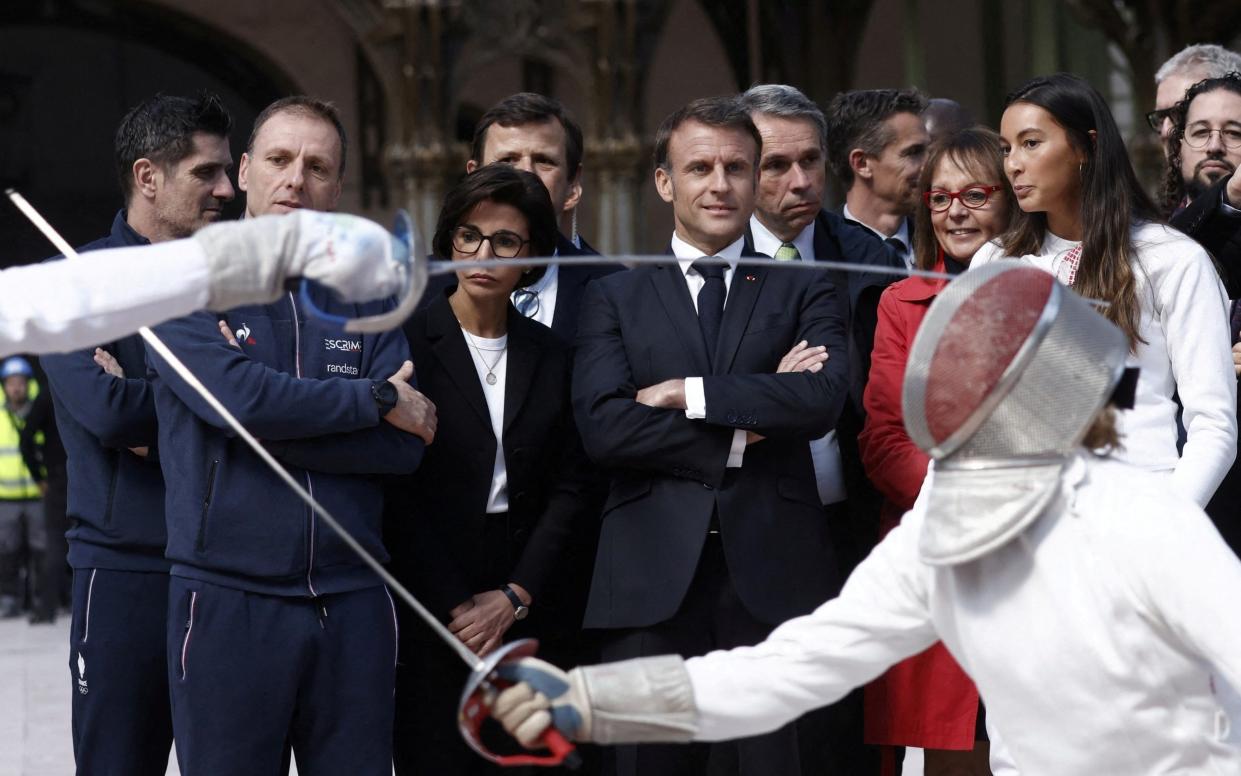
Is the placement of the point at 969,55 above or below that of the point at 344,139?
above

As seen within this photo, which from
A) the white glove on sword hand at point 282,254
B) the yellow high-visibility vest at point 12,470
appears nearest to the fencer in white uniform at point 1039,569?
the white glove on sword hand at point 282,254

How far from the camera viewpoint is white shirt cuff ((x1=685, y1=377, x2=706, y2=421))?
150 inches

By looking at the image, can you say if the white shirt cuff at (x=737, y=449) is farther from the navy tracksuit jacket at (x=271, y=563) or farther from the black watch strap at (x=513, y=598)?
the navy tracksuit jacket at (x=271, y=563)

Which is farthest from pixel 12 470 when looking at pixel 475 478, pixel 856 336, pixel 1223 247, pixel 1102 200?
pixel 1102 200

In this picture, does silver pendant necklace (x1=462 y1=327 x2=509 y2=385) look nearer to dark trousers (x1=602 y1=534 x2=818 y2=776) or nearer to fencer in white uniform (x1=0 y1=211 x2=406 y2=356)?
dark trousers (x1=602 y1=534 x2=818 y2=776)

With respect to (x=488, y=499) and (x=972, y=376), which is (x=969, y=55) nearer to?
(x=488, y=499)

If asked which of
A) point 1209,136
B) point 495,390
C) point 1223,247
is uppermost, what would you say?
point 1209,136

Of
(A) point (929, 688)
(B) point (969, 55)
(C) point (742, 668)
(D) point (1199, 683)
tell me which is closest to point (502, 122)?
(A) point (929, 688)

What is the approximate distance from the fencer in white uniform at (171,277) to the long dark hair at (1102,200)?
1.73m

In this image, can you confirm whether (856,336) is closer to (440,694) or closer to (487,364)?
Answer: (487,364)

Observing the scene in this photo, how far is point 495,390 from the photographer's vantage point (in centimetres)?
414

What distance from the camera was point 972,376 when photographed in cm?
242

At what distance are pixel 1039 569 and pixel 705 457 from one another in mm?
1449

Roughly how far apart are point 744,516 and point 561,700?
54.8 inches
